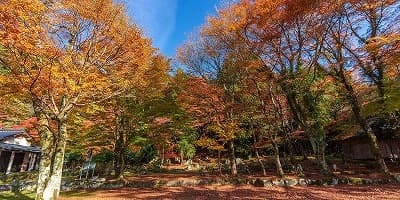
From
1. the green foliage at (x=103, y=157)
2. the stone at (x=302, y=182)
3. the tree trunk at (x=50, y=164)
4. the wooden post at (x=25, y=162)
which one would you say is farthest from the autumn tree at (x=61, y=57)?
the wooden post at (x=25, y=162)

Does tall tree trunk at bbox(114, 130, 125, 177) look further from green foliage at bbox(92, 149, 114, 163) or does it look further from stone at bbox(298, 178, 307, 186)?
stone at bbox(298, 178, 307, 186)

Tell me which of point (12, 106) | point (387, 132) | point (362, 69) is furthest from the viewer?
point (387, 132)

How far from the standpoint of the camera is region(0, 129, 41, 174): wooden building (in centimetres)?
3088

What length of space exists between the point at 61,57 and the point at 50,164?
543 centimetres

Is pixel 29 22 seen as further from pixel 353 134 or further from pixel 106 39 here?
pixel 353 134

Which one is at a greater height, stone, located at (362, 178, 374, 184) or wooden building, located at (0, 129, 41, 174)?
wooden building, located at (0, 129, 41, 174)

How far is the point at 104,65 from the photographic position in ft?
39.7

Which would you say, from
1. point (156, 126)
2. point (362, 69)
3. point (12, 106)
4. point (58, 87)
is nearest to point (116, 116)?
point (156, 126)

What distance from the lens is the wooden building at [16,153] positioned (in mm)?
30875

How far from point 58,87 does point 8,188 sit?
13.8 m

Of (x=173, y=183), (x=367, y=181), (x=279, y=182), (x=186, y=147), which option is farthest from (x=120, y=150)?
(x=367, y=181)

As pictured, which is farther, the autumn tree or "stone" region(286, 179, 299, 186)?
"stone" region(286, 179, 299, 186)

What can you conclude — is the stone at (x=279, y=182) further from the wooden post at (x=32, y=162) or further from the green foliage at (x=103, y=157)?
the wooden post at (x=32, y=162)

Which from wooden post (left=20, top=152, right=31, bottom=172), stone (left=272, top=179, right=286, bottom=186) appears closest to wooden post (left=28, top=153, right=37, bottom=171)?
wooden post (left=20, top=152, right=31, bottom=172)
